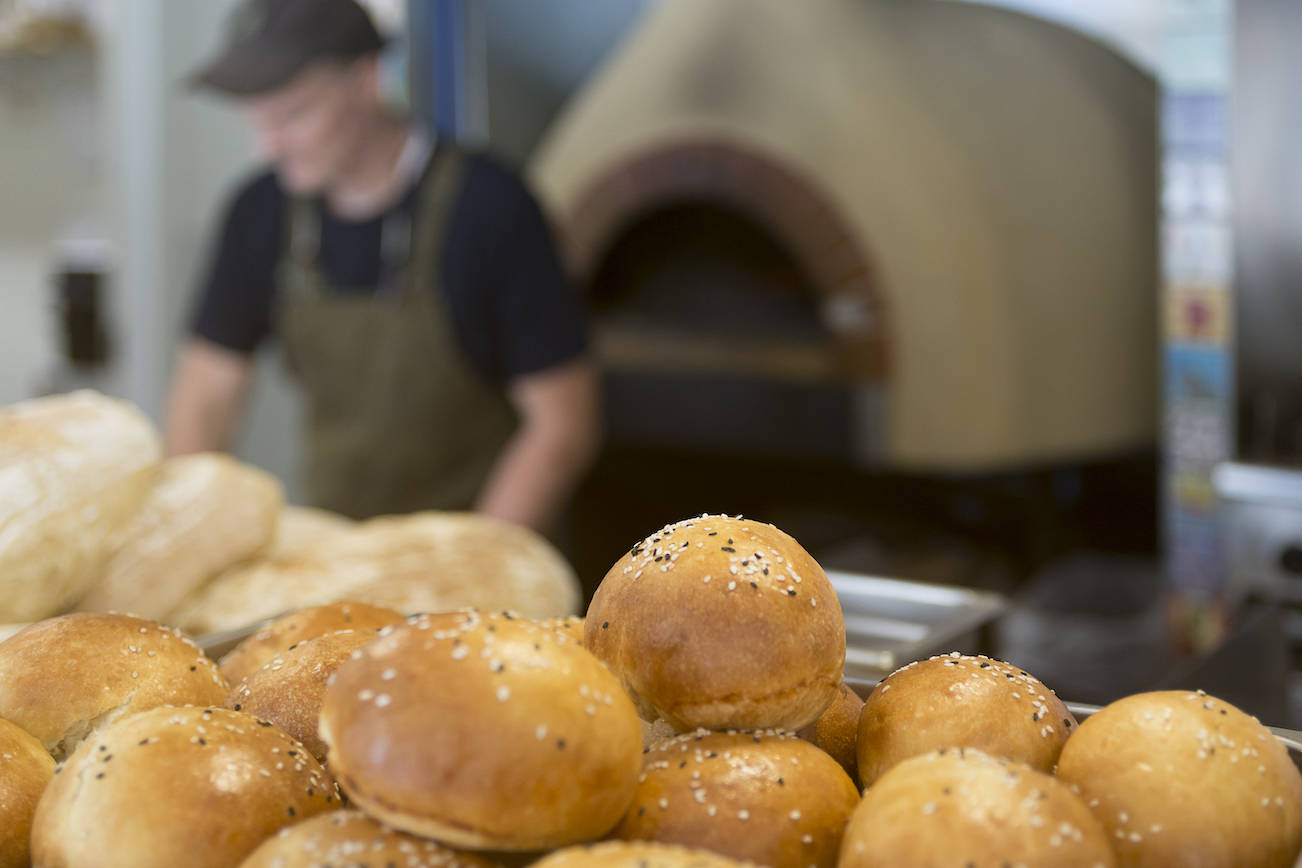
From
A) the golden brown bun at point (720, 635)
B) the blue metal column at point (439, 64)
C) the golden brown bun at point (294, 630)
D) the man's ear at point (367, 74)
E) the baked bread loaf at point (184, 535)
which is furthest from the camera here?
the blue metal column at point (439, 64)

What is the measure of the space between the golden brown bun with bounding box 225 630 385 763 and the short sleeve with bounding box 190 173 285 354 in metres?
1.89

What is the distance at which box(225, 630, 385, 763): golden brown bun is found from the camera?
81 centimetres

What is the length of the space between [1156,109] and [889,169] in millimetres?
719

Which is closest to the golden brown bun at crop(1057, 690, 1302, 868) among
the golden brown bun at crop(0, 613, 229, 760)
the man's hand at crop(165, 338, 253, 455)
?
the golden brown bun at crop(0, 613, 229, 760)

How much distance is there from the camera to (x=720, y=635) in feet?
2.40

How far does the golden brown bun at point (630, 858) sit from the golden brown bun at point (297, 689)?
0.25 meters

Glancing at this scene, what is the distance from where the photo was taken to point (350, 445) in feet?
8.42

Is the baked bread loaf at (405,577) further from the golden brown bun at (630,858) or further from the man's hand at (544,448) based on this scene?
the golden brown bun at (630,858)

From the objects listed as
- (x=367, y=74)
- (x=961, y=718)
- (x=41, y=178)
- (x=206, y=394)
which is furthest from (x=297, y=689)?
(x=41, y=178)

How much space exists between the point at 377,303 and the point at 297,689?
1.75 metres

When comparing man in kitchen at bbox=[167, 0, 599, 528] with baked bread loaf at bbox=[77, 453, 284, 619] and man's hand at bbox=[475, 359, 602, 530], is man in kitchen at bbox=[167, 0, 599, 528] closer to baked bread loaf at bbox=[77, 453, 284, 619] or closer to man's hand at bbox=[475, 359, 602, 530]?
man's hand at bbox=[475, 359, 602, 530]

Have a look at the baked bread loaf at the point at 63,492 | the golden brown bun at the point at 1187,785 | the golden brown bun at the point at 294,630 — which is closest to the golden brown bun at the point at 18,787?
the golden brown bun at the point at 294,630

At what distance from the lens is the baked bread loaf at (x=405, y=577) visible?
147 cm

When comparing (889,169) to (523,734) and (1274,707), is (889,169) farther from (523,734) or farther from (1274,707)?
(523,734)
